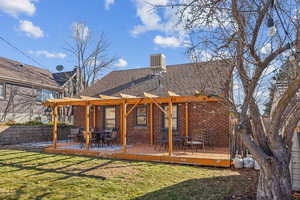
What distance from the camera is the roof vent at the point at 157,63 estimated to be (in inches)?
601

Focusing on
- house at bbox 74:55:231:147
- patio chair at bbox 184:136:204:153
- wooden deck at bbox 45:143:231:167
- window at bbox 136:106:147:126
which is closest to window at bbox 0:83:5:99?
house at bbox 74:55:231:147

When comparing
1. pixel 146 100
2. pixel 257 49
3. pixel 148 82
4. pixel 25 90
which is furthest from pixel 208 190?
pixel 25 90

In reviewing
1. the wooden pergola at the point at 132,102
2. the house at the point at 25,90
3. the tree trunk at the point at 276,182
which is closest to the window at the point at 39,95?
the house at the point at 25,90

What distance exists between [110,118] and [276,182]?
11015 mm

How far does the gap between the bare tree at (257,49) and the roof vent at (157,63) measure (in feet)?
35.1

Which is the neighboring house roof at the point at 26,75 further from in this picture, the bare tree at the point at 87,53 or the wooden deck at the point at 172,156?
the wooden deck at the point at 172,156

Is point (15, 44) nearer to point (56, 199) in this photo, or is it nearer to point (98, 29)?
point (98, 29)

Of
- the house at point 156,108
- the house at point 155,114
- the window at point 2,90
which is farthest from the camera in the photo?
the window at point 2,90

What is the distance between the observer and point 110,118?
1420 cm

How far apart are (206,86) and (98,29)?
906 inches

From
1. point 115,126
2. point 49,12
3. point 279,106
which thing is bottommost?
point 115,126

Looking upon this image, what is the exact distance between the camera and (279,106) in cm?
390

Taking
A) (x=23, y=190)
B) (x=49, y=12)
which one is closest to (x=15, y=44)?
(x=49, y=12)

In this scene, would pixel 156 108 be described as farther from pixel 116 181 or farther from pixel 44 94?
pixel 44 94
